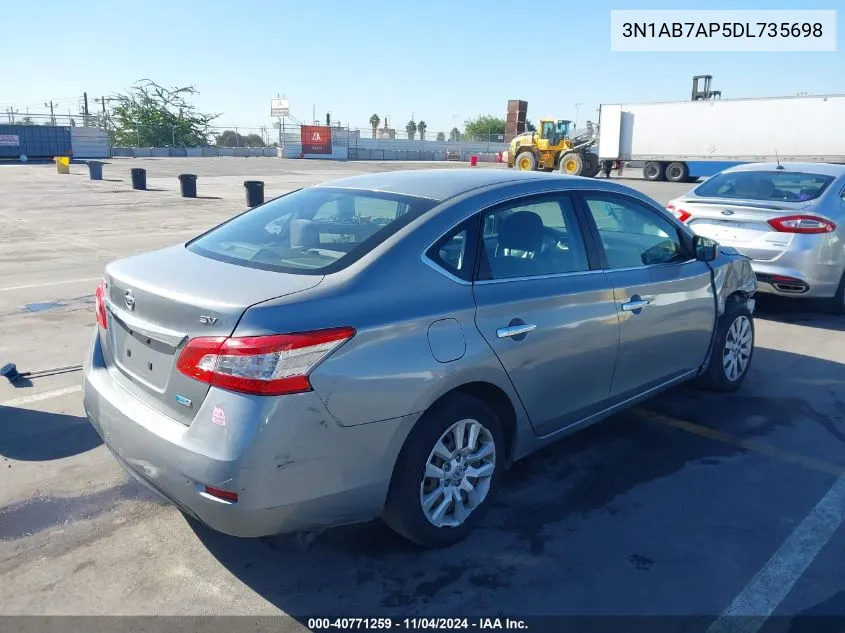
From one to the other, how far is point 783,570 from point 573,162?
3549cm

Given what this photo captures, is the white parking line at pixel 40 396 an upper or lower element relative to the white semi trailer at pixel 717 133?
lower

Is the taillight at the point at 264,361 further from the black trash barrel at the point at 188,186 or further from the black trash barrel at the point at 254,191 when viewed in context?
the black trash barrel at the point at 188,186

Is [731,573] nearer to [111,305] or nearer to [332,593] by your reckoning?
[332,593]

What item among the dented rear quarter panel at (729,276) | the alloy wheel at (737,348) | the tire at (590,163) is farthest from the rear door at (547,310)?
the tire at (590,163)

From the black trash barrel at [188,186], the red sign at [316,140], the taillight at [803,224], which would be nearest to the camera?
the taillight at [803,224]

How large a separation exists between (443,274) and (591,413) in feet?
4.57

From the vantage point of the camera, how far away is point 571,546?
11.0 feet

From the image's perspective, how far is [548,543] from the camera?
337 cm

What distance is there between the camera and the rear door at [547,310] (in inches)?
132

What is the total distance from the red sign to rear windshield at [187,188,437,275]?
59438mm

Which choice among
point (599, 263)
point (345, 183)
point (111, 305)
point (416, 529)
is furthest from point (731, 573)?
point (111, 305)

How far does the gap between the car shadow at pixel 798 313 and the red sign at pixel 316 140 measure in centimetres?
5609

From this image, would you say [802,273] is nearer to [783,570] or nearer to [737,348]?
[737,348]

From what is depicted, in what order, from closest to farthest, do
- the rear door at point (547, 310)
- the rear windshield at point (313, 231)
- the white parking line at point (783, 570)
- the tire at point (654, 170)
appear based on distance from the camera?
the white parking line at point (783, 570) → the rear windshield at point (313, 231) → the rear door at point (547, 310) → the tire at point (654, 170)
